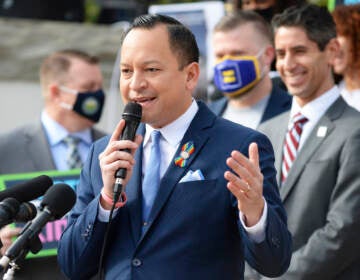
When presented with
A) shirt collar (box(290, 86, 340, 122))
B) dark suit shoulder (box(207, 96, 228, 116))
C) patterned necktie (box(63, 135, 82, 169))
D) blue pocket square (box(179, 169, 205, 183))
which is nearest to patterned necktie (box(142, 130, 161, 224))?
blue pocket square (box(179, 169, 205, 183))

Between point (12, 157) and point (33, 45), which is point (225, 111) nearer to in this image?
point (12, 157)

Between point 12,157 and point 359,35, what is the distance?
275cm

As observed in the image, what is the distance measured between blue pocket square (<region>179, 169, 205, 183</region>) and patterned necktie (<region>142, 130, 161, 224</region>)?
0.45 ft

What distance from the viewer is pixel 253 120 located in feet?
19.2

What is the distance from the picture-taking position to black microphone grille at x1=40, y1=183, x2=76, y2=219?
3361 mm

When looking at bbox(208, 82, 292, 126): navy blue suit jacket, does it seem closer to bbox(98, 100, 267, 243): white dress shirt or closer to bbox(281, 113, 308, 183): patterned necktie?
bbox(281, 113, 308, 183): patterned necktie

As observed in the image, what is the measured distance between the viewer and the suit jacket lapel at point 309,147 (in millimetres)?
4715

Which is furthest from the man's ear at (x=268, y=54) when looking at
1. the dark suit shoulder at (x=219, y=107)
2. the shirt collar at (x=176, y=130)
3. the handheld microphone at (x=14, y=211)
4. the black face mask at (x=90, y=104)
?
the handheld microphone at (x=14, y=211)

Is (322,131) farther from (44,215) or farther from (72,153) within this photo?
(72,153)

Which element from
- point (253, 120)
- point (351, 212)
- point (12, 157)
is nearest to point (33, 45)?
point (12, 157)

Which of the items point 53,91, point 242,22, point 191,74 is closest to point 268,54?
point 242,22

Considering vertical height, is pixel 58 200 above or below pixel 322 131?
above

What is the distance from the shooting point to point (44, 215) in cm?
329

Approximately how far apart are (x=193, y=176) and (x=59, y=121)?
11.4ft
